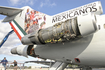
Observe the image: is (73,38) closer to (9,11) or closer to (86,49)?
(86,49)

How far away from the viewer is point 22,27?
827 centimetres

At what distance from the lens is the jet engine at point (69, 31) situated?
14.4 ft

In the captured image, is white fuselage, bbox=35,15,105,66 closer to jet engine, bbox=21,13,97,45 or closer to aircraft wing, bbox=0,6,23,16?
jet engine, bbox=21,13,97,45

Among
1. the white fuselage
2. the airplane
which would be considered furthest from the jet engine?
the white fuselage

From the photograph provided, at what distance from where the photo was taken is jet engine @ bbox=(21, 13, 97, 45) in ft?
14.4

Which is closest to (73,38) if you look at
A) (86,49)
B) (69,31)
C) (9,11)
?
(69,31)

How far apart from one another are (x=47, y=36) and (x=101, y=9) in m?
3.04

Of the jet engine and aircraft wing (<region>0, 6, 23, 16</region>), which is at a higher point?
aircraft wing (<region>0, 6, 23, 16</region>)

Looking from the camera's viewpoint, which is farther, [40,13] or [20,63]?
[20,63]

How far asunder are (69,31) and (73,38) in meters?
0.45

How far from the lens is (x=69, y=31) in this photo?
15.4ft

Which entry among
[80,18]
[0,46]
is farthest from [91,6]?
[0,46]

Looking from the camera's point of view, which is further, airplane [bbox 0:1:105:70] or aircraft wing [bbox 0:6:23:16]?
aircraft wing [bbox 0:6:23:16]

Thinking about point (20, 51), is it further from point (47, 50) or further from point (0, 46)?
point (0, 46)
